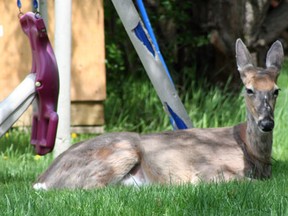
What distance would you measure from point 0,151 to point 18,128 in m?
1.02

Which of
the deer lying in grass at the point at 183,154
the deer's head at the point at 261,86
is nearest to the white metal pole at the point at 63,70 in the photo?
the deer lying in grass at the point at 183,154

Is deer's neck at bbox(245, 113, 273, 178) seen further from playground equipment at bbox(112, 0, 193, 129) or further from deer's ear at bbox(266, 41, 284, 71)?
playground equipment at bbox(112, 0, 193, 129)

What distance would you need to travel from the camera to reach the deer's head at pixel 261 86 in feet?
23.2

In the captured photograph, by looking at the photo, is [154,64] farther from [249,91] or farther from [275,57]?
[249,91]

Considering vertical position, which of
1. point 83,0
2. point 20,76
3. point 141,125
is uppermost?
point 83,0

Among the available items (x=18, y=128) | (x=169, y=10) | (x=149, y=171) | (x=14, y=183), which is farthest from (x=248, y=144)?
(x=169, y=10)

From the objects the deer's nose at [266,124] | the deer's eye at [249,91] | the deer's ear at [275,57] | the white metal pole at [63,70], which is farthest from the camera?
the white metal pole at [63,70]

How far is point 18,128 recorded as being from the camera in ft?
36.0

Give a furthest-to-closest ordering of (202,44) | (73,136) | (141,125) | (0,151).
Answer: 1. (202,44)
2. (141,125)
3. (73,136)
4. (0,151)

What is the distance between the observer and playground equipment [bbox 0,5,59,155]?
6.87 metres

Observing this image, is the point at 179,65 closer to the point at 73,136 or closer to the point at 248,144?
the point at 73,136

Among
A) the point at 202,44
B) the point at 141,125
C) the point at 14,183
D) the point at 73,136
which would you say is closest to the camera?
the point at 14,183

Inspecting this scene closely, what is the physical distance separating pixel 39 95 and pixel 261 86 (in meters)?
1.70

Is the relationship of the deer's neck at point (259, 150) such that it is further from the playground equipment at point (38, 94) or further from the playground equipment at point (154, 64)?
the playground equipment at point (38, 94)
